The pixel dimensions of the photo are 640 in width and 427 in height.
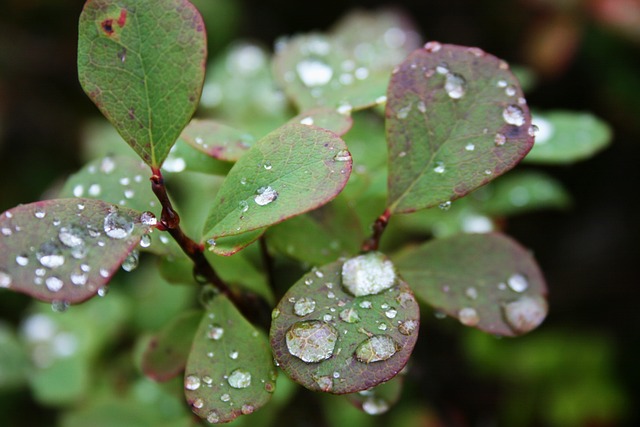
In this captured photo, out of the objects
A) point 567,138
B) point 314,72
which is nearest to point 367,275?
point 314,72

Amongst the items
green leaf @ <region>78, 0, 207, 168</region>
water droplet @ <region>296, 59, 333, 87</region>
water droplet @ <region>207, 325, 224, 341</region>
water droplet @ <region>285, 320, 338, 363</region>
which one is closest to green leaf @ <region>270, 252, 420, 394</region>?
water droplet @ <region>285, 320, 338, 363</region>

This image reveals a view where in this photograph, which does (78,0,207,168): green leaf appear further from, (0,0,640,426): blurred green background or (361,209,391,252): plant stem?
(0,0,640,426): blurred green background

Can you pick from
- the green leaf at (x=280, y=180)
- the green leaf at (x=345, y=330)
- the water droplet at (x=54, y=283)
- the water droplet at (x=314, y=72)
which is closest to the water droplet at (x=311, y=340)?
the green leaf at (x=345, y=330)

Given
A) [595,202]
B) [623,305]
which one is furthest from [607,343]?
[595,202]

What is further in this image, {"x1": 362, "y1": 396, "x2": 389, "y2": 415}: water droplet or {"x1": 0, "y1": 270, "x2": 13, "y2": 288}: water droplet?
{"x1": 362, "y1": 396, "x2": 389, "y2": 415}: water droplet

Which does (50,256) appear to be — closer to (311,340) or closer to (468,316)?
(311,340)

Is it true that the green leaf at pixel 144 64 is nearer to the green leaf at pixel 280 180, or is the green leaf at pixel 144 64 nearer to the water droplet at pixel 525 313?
the green leaf at pixel 280 180

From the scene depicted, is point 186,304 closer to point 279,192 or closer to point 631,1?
point 279,192
